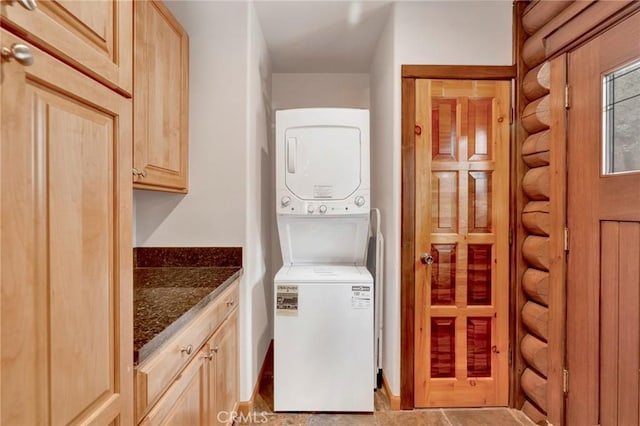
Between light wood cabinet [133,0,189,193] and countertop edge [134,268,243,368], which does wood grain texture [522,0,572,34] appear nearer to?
light wood cabinet [133,0,189,193]

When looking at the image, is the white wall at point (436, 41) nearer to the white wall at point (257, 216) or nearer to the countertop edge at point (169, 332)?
the white wall at point (257, 216)

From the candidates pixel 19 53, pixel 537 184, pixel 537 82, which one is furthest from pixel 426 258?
pixel 19 53

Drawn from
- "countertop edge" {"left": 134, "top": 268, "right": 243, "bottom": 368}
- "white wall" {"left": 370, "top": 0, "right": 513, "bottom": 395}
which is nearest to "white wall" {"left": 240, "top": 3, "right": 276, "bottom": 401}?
"countertop edge" {"left": 134, "top": 268, "right": 243, "bottom": 368}

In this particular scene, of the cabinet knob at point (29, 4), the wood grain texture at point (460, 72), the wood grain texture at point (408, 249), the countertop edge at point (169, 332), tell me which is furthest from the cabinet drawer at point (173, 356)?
the wood grain texture at point (460, 72)

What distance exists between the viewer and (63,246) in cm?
64

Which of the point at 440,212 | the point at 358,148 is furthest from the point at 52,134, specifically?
the point at 440,212

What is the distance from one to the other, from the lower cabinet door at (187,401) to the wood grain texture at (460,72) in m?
1.98

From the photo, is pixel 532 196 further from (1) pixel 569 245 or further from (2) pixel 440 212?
(2) pixel 440 212

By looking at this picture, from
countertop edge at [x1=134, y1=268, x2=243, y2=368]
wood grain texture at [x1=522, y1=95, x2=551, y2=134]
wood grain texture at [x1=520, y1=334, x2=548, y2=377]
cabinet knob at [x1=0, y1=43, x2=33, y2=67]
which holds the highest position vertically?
wood grain texture at [x1=522, y1=95, x2=551, y2=134]

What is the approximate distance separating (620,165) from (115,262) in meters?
2.03

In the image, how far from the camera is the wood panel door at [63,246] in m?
0.54

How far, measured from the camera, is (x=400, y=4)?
227 centimetres

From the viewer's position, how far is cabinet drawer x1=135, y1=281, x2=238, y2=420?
0.97m

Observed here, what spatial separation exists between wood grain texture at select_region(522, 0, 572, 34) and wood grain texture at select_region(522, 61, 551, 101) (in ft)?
0.80
